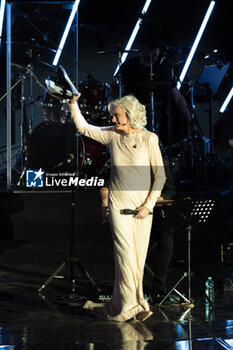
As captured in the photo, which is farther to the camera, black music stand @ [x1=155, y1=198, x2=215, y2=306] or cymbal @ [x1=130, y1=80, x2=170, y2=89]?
cymbal @ [x1=130, y1=80, x2=170, y2=89]

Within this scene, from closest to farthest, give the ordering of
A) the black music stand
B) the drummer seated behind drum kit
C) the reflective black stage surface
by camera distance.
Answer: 1. the reflective black stage surface
2. the black music stand
3. the drummer seated behind drum kit

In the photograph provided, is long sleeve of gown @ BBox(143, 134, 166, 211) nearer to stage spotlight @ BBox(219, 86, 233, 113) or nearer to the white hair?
the white hair

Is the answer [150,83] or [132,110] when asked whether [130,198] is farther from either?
[150,83]

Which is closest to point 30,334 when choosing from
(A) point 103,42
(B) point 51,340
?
(B) point 51,340

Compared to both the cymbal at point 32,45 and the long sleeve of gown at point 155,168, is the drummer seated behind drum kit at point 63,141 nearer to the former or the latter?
the cymbal at point 32,45

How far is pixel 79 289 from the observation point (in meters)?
7.01

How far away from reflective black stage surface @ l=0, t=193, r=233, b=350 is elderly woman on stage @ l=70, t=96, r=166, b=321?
208mm

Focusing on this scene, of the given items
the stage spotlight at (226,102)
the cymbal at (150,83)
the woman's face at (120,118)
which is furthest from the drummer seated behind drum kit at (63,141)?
the stage spotlight at (226,102)

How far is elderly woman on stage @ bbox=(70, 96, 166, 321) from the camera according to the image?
5.41 m

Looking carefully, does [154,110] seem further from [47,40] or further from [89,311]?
[89,311]

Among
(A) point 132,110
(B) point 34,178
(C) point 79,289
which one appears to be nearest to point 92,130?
(A) point 132,110

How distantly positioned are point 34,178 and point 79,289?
195 cm

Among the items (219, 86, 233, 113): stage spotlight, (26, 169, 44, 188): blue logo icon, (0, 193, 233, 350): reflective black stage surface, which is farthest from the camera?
(219, 86, 233, 113): stage spotlight

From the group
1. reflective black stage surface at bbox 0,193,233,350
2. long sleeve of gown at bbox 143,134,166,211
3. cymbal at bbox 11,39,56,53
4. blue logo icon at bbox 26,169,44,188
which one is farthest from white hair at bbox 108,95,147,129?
cymbal at bbox 11,39,56,53
